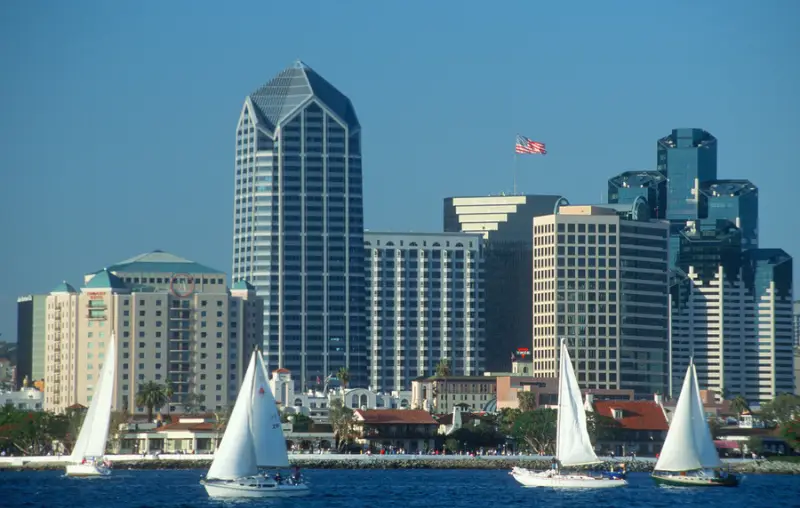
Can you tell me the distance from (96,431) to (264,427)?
146 feet

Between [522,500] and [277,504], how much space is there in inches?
876

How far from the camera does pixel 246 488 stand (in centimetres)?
14700

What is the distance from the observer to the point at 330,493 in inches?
6437

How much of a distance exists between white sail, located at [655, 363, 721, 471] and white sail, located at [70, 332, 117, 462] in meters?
54.5

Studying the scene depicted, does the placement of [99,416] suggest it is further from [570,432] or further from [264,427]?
[570,432]

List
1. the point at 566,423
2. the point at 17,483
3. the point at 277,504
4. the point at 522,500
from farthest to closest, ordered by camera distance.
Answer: the point at 17,483 → the point at 566,423 → the point at 522,500 → the point at 277,504

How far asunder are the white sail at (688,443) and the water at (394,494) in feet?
7.88

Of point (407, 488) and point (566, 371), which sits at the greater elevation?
point (566, 371)

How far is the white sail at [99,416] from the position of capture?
185 meters

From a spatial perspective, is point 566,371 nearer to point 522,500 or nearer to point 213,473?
point 522,500

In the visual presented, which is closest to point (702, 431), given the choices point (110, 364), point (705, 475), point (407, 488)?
point (705, 475)

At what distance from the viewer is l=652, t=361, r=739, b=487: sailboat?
171375 millimetres

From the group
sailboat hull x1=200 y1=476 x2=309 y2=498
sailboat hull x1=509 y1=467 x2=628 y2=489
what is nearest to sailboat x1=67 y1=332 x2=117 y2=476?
sailboat hull x1=200 y1=476 x2=309 y2=498

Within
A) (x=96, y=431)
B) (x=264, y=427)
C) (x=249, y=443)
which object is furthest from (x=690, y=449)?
(x=96, y=431)
